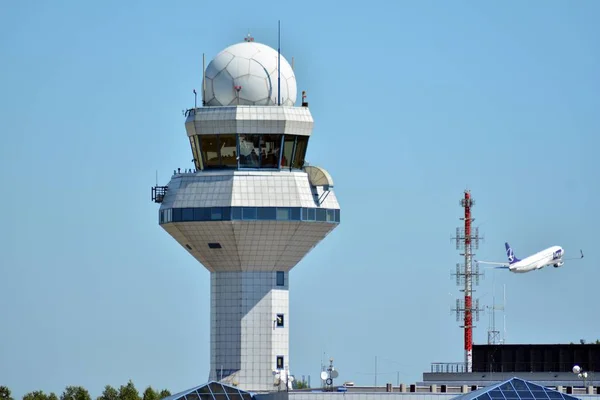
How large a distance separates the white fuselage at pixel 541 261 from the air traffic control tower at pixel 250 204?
40605mm

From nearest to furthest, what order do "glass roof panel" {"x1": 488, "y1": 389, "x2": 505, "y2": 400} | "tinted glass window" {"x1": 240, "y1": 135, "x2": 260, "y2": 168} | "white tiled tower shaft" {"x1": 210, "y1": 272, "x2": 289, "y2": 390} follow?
1. "glass roof panel" {"x1": 488, "y1": 389, "x2": 505, "y2": 400}
2. "tinted glass window" {"x1": 240, "y1": 135, "x2": 260, "y2": 168}
3. "white tiled tower shaft" {"x1": 210, "y1": 272, "x2": 289, "y2": 390}

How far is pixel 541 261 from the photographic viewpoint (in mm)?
196250

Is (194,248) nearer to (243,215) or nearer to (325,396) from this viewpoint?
(243,215)

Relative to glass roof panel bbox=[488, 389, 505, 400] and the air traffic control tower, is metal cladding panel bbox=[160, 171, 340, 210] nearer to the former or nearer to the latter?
the air traffic control tower

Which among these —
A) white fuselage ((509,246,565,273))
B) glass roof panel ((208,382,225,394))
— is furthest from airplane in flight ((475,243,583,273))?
glass roof panel ((208,382,225,394))

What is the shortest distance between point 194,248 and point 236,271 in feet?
11.1

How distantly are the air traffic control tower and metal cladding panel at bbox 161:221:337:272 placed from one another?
0.23 ft

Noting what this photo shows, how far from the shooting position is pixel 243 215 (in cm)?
15575

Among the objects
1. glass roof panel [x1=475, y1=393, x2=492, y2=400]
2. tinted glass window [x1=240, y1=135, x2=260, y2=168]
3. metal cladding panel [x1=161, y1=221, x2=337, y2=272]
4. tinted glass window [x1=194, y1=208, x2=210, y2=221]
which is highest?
tinted glass window [x1=240, y1=135, x2=260, y2=168]

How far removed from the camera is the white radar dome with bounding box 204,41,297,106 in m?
158

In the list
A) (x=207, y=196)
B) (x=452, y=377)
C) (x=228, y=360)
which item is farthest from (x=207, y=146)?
(x=452, y=377)

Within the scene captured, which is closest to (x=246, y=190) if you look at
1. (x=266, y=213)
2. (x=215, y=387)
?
(x=266, y=213)

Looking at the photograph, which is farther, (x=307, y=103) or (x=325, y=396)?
(x=307, y=103)

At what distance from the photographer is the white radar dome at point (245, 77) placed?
158 metres
